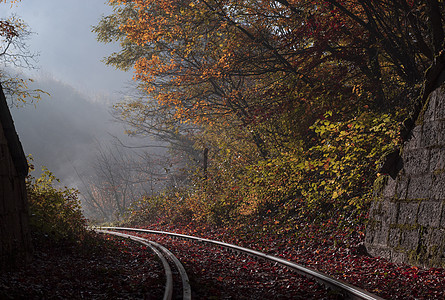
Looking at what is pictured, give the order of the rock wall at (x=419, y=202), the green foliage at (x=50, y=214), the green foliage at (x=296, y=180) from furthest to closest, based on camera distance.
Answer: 1. the green foliage at (x=50, y=214)
2. the green foliage at (x=296, y=180)
3. the rock wall at (x=419, y=202)

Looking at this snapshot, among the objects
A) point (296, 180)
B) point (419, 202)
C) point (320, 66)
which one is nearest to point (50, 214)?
point (296, 180)

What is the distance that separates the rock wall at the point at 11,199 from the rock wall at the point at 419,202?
25.5 ft

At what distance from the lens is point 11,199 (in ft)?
25.2

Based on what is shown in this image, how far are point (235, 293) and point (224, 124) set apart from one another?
14.4 m

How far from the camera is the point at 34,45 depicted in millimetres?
150250

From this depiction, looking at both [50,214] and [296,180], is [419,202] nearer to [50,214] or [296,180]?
[296,180]

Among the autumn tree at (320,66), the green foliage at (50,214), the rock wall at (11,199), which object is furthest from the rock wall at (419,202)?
the green foliage at (50,214)

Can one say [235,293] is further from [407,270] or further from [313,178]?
[313,178]

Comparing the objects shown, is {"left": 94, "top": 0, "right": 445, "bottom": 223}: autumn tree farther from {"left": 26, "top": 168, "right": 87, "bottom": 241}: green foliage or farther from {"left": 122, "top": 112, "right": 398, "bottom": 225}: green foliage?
{"left": 26, "top": 168, "right": 87, "bottom": 241}: green foliage

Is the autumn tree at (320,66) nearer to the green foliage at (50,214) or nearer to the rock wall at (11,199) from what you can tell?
the green foliage at (50,214)

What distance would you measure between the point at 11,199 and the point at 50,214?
3.85 meters

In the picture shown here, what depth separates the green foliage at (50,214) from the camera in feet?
34.6

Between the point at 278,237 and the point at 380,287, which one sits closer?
→ the point at 380,287

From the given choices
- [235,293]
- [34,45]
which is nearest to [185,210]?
[235,293]
